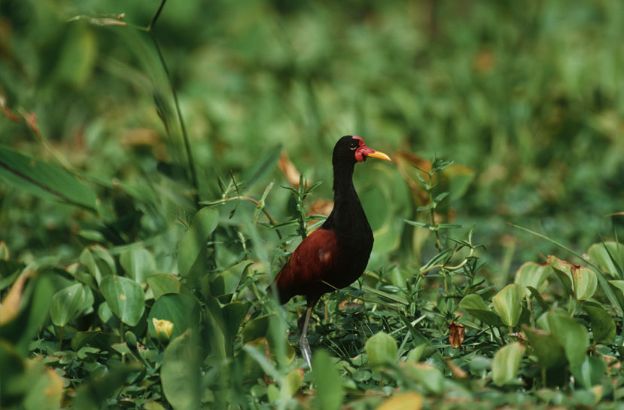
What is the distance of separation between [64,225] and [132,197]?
66cm

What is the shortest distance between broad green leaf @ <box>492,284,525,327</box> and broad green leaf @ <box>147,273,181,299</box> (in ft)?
2.57

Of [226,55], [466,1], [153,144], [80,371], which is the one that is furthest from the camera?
[466,1]

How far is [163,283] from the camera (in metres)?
2.60

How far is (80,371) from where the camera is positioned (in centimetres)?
248

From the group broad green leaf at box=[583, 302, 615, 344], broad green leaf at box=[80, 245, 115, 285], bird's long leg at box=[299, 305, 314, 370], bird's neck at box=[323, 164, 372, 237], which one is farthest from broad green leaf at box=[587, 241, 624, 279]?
broad green leaf at box=[80, 245, 115, 285]

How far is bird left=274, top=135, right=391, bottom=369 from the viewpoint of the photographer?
231 centimetres

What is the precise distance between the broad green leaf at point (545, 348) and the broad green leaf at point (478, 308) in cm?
24

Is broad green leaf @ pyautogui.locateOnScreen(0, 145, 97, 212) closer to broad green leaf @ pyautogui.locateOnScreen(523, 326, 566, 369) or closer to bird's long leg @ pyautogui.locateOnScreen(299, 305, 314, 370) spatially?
bird's long leg @ pyautogui.locateOnScreen(299, 305, 314, 370)

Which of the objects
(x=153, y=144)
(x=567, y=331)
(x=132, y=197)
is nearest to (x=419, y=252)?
(x=132, y=197)

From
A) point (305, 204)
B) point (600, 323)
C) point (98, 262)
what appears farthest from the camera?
point (305, 204)

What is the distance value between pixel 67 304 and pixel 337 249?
28.2 inches

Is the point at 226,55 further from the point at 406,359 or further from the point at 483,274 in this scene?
the point at 406,359

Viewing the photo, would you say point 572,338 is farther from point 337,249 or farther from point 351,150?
point 351,150

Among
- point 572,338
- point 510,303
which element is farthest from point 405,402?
point 510,303
